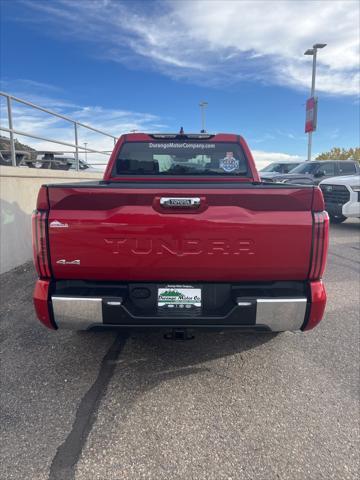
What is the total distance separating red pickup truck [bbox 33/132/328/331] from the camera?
95.7 inches

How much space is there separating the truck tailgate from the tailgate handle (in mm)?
22

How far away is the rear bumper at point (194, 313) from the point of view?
2.52m

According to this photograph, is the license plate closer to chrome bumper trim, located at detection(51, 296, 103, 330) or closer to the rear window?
chrome bumper trim, located at detection(51, 296, 103, 330)

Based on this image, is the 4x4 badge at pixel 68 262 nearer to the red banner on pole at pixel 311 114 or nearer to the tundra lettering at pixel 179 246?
the tundra lettering at pixel 179 246

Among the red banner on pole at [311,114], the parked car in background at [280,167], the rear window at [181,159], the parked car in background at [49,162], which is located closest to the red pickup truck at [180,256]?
the rear window at [181,159]

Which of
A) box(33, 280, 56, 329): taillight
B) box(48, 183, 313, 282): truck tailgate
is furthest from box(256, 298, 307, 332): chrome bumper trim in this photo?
box(33, 280, 56, 329): taillight

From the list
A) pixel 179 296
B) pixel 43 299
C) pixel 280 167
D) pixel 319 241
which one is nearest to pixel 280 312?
pixel 319 241

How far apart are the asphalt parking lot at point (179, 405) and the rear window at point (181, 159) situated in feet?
6.59

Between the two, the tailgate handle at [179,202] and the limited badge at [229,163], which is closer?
the tailgate handle at [179,202]

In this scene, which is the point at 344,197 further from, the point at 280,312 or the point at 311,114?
the point at 311,114

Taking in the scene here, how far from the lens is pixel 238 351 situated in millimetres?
3443

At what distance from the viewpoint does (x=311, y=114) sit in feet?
73.6

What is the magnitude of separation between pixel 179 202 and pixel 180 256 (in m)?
0.37

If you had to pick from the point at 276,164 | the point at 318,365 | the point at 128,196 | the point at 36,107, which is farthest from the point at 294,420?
the point at 276,164
